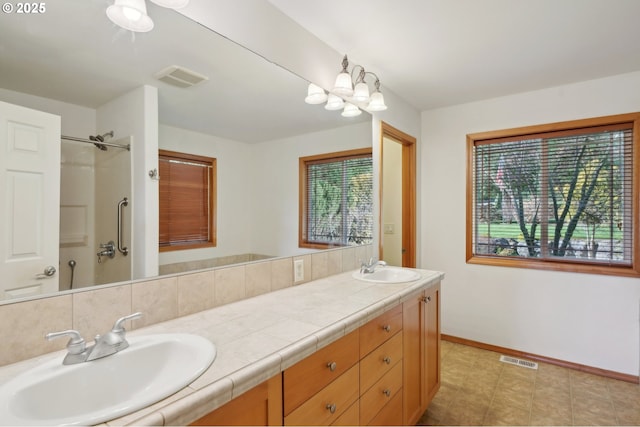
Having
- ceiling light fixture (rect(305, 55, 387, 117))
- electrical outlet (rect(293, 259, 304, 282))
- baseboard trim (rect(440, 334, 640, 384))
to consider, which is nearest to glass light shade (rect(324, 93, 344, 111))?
ceiling light fixture (rect(305, 55, 387, 117))

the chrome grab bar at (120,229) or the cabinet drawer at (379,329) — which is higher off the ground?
the chrome grab bar at (120,229)

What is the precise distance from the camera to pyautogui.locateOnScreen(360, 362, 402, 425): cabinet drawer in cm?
130

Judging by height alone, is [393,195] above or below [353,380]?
above

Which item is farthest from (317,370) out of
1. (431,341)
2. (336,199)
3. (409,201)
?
(409,201)

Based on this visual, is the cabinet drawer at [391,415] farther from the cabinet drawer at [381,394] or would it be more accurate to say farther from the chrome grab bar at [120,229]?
the chrome grab bar at [120,229]

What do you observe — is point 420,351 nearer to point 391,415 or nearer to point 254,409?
point 391,415

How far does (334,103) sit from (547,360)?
9.12ft

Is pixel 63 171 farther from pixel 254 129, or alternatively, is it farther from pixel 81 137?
pixel 254 129

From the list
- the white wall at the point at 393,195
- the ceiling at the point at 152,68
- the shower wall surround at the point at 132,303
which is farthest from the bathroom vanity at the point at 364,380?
the white wall at the point at 393,195

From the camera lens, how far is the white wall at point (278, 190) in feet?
5.30

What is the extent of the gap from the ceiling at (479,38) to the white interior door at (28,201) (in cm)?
125

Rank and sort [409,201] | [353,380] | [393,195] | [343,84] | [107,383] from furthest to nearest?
[393,195] < [409,201] < [343,84] < [353,380] < [107,383]

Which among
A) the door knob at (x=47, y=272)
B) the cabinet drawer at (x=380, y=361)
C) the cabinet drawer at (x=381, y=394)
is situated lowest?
the cabinet drawer at (x=381, y=394)

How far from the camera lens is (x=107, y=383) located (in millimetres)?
820
